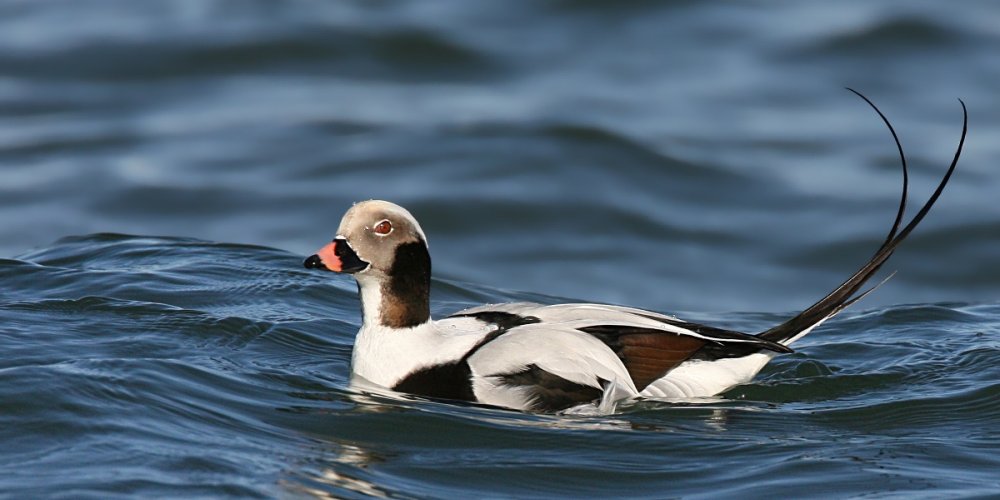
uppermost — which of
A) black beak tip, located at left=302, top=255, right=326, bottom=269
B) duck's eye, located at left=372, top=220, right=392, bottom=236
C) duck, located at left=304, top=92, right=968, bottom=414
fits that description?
duck's eye, located at left=372, top=220, right=392, bottom=236

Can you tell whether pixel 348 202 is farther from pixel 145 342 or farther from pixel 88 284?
pixel 145 342

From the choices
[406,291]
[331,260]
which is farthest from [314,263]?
[406,291]

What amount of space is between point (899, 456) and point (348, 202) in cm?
795

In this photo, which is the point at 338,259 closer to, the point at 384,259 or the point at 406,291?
the point at 384,259

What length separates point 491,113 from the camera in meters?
14.9

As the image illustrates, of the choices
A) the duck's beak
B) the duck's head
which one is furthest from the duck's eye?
the duck's beak

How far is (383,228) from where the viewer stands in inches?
235

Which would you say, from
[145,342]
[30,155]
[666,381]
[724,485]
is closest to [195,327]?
[145,342]

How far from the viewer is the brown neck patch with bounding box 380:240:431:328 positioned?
600 centimetres

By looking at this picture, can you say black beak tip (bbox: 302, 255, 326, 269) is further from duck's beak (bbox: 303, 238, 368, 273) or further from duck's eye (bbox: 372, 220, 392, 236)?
duck's eye (bbox: 372, 220, 392, 236)

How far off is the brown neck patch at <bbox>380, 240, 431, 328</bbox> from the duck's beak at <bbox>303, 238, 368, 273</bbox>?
0.45 feet

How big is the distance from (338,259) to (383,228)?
0.21m

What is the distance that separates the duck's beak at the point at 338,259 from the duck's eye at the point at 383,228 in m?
0.12

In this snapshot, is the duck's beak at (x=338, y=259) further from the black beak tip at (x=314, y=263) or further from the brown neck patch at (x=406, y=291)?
the brown neck patch at (x=406, y=291)
